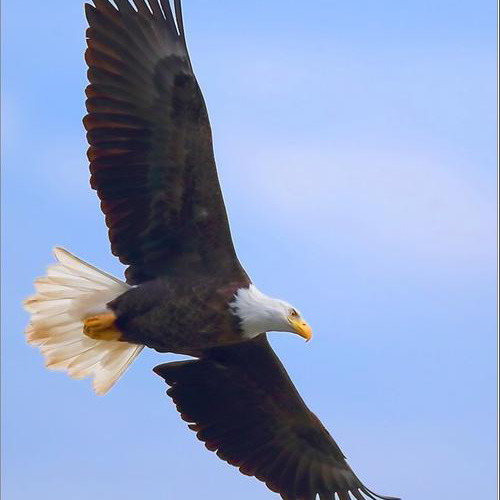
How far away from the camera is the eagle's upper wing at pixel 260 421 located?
40.9ft

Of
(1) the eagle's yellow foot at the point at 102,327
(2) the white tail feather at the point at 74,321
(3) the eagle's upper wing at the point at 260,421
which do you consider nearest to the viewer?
(1) the eagle's yellow foot at the point at 102,327

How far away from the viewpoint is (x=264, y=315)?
11.2 metres

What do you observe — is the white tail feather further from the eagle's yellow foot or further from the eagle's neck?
the eagle's neck

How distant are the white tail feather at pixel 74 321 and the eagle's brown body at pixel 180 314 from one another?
229mm

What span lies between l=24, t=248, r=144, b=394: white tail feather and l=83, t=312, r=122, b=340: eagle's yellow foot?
10cm

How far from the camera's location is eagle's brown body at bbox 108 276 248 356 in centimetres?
1125

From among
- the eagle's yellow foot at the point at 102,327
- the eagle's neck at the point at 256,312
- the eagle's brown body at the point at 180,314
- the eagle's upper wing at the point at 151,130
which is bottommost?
the eagle's yellow foot at the point at 102,327

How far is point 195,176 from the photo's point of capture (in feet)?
37.1

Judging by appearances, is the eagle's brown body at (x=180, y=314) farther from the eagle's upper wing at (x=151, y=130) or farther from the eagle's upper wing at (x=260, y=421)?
the eagle's upper wing at (x=260, y=421)

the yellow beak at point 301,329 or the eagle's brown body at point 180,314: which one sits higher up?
the yellow beak at point 301,329

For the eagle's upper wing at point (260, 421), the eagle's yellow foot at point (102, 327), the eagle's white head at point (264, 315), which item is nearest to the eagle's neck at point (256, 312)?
the eagle's white head at point (264, 315)

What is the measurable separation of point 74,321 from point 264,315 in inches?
63.1

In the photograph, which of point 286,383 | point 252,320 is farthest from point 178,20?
point 286,383

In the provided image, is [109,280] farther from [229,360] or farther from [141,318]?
[229,360]
